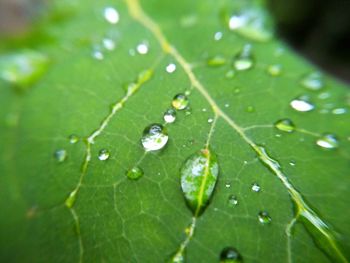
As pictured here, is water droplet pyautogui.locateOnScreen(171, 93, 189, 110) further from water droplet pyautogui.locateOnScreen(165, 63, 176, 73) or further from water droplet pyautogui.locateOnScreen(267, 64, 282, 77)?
water droplet pyautogui.locateOnScreen(267, 64, 282, 77)

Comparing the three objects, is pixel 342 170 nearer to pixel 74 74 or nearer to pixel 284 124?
pixel 284 124

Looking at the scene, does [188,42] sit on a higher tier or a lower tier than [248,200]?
higher

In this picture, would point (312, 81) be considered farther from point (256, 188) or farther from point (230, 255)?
point (230, 255)

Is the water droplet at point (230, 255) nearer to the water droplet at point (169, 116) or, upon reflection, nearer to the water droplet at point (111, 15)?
the water droplet at point (169, 116)

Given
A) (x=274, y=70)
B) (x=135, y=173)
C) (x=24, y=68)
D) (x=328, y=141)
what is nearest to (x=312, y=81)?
(x=274, y=70)

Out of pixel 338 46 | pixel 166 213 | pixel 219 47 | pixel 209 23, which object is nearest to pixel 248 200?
pixel 166 213

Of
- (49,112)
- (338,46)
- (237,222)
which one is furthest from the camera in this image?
A: (338,46)
